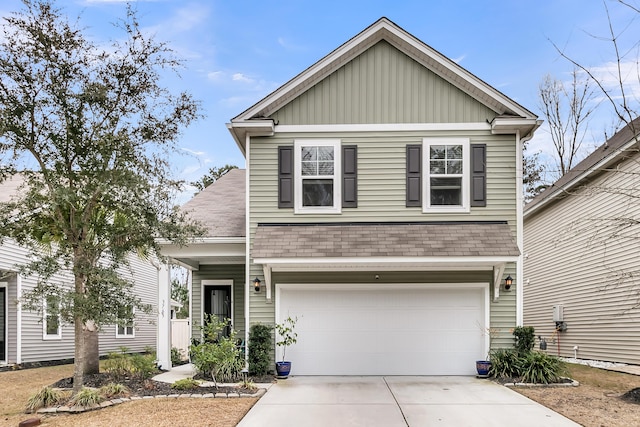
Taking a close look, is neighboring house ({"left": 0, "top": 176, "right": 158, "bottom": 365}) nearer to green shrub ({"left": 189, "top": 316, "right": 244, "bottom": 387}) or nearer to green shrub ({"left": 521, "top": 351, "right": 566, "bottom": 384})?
green shrub ({"left": 189, "top": 316, "right": 244, "bottom": 387})

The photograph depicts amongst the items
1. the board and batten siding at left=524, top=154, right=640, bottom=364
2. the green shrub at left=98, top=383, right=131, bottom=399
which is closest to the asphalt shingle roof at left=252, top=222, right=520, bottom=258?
the board and batten siding at left=524, top=154, right=640, bottom=364

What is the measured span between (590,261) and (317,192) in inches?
308

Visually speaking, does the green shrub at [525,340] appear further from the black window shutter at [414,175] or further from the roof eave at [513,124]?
the roof eave at [513,124]

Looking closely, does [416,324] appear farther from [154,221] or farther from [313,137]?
[154,221]

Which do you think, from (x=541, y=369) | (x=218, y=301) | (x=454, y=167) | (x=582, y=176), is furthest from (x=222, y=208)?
(x=582, y=176)

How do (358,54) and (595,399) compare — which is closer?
(595,399)

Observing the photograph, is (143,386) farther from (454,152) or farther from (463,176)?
(454,152)

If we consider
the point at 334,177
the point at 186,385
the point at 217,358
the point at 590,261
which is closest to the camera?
the point at 186,385

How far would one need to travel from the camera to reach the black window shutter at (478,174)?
39.3ft

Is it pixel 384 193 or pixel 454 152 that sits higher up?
pixel 454 152

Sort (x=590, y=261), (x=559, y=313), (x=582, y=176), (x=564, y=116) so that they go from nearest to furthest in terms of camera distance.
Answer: (x=582, y=176), (x=590, y=261), (x=559, y=313), (x=564, y=116)

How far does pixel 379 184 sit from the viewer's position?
12148 mm

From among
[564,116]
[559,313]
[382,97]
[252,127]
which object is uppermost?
[564,116]

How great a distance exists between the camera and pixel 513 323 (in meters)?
11.9
